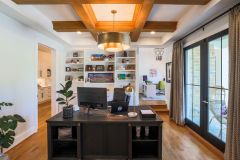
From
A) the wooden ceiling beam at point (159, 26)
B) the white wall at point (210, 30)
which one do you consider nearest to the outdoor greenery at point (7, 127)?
the wooden ceiling beam at point (159, 26)

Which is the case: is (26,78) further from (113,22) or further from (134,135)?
(134,135)

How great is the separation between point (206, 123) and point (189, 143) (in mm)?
601

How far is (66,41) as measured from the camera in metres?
6.03

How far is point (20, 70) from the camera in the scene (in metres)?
3.97

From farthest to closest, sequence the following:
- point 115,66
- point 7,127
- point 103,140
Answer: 1. point 115,66
2. point 103,140
3. point 7,127

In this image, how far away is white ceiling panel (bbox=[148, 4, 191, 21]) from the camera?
367cm

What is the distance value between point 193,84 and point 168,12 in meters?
2.03

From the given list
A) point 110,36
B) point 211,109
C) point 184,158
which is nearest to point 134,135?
point 184,158

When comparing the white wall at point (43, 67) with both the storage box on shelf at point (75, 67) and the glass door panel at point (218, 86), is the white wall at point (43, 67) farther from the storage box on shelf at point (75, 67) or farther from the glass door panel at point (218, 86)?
the glass door panel at point (218, 86)

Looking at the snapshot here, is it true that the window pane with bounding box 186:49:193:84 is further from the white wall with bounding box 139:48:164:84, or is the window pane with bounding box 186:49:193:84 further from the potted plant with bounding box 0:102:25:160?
the white wall with bounding box 139:48:164:84

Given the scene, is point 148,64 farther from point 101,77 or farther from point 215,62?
point 215,62

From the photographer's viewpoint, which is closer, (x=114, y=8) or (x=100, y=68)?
(x=114, y=8)

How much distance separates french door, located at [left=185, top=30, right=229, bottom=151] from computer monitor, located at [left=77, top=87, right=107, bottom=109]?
2234 mm

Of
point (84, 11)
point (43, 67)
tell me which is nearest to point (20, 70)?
point (84, 11)
